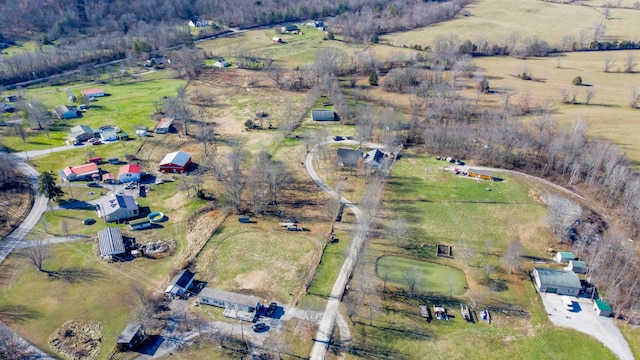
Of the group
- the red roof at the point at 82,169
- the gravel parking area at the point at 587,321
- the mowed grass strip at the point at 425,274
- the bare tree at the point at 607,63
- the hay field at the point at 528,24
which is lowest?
the gravel parking area at the point at 587,321

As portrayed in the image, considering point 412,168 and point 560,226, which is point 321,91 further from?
point 560,226

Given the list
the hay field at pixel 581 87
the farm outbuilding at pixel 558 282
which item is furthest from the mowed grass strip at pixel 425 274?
the hay field at pixel 581 87

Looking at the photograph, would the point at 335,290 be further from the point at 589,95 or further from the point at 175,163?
the point at 589,95

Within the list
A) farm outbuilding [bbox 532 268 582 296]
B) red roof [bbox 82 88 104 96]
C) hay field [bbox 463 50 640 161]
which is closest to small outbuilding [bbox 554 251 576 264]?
farm outbuilding [bbox 532 268 582 296]

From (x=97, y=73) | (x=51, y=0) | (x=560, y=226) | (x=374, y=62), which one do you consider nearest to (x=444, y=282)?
(x=560, y=226)

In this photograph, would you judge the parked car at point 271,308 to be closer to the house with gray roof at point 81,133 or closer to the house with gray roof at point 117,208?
the house with gray roof at point 117,208

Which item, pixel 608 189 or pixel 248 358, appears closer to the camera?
pixel 248 358

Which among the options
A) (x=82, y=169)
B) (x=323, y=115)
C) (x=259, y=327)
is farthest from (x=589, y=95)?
(x=82, y=169)
